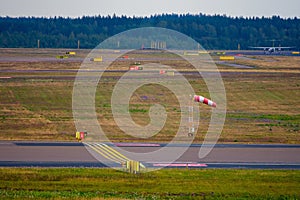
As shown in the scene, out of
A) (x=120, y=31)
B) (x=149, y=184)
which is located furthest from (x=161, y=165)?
(x=120, y=31)

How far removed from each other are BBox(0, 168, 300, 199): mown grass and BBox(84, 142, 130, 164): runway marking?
294 centimetres

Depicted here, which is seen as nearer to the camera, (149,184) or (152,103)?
(149,184)

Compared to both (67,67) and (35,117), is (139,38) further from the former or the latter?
(35,117)

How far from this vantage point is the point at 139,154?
30.4 meters

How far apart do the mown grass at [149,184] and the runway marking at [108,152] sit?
294 cm

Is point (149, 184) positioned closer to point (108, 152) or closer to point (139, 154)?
point (139, 154)

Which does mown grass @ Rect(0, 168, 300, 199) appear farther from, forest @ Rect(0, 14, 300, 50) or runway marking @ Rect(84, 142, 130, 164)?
forest @ Rect(0, 14, 300, 50)

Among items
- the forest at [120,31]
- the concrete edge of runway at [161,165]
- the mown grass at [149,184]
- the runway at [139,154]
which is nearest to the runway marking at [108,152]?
Answer: the runway at [139,154]

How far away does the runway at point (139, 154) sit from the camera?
27.9 metres

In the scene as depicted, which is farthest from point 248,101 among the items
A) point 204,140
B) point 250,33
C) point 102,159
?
point 250,33

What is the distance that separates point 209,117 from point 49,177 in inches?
973

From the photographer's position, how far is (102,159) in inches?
1136

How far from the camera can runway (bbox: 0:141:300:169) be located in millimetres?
27891

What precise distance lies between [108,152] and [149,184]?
7788 mm
